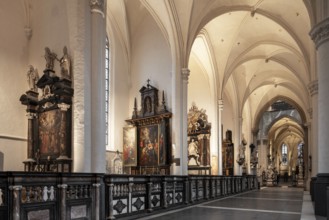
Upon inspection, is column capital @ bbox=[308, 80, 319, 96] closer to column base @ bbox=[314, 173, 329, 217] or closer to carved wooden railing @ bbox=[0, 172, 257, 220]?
column base @ bbox=[314, 173, 329, 217]

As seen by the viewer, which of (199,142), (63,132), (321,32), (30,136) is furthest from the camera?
(199,142)

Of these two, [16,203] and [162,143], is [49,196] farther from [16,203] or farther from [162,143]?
[162,143]

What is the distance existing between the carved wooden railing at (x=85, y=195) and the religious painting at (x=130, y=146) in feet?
14.2

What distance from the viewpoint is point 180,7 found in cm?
1673

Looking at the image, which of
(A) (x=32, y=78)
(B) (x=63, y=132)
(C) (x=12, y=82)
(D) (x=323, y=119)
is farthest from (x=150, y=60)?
(D) (x=323, y=119)

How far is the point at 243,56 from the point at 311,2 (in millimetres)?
10943

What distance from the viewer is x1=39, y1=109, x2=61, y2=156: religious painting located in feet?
37.5

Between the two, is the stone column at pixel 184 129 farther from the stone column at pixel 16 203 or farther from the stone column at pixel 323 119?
the stone column at pixel 16 203

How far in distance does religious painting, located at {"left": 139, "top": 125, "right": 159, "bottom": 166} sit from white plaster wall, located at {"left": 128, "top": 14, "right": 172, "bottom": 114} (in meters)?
1.36

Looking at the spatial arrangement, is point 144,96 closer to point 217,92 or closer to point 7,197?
point 217,92

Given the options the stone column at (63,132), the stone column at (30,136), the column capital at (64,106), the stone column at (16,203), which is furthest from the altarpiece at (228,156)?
the stone column at (16,203)

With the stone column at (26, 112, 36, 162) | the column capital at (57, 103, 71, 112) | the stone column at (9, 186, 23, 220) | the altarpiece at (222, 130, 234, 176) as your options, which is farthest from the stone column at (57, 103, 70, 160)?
the altarpiece at (222, 130, 234, 176)

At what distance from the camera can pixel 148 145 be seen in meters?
17.7

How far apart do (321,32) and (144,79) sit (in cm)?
959
